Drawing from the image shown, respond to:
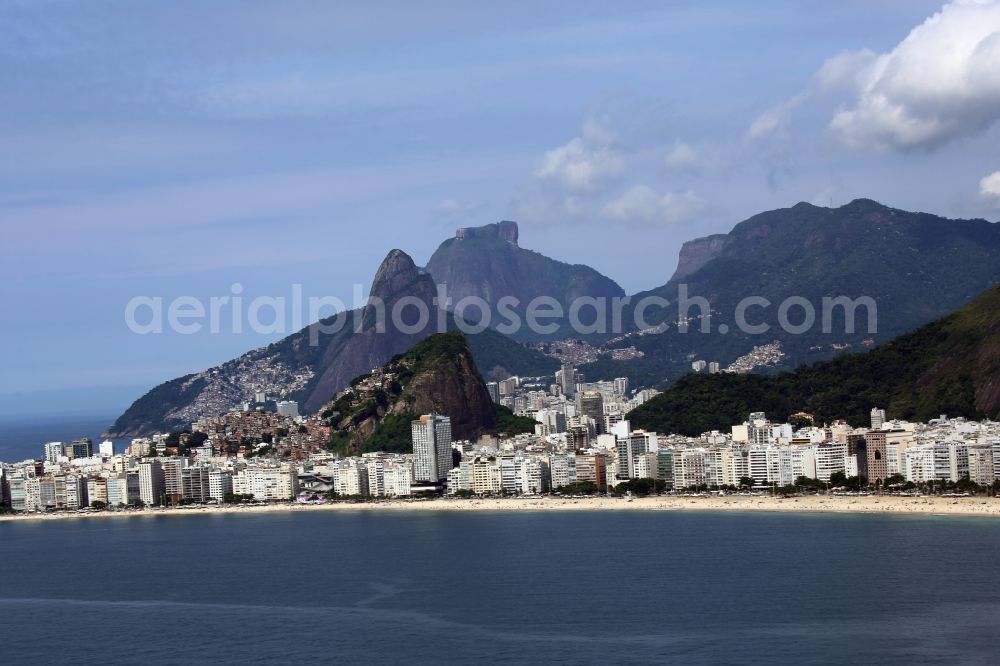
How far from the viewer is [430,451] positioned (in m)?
97.4

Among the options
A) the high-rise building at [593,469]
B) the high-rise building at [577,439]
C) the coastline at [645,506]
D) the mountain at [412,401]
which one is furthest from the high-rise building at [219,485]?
the high-rise building at [593,469]

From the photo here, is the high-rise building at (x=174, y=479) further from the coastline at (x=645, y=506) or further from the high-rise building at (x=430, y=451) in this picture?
the high-rise building at (x=430, y=451)

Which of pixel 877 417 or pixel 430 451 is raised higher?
pixel 877 417

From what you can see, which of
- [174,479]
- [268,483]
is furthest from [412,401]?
[174,479]

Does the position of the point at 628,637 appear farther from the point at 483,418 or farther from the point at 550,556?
the point at 483,418

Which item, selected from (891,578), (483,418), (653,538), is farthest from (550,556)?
(483,418)

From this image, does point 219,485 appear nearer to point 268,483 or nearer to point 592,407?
point 268,483

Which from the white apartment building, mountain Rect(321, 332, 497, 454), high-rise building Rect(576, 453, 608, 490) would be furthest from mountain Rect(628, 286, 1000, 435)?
the white apartment building

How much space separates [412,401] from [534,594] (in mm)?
68472

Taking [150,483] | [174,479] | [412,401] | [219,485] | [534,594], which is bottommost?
[534,594]

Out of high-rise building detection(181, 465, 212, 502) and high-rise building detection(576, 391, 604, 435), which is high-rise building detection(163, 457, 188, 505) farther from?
high-rise building detection(576, 391, 604, 435)

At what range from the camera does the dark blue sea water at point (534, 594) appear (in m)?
40.2

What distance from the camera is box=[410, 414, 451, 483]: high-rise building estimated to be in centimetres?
9719

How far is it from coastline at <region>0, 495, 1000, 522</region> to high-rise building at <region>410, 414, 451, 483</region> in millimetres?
4580
